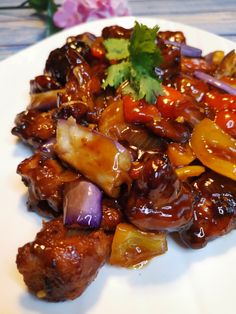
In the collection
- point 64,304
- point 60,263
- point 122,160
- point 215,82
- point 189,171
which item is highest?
point 215,82

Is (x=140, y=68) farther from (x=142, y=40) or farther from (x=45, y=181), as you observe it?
(x=45, y=181)

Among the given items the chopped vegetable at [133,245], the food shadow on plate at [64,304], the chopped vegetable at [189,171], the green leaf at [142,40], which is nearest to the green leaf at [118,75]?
the green leaf at [142,40]

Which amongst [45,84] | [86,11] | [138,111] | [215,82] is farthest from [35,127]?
[86,11]

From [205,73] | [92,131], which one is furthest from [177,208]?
[205,73]

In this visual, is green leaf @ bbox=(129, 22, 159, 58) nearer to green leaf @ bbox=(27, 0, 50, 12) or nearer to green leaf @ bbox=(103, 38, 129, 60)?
green leaf @ bbox=(103, 38, 129, 60)

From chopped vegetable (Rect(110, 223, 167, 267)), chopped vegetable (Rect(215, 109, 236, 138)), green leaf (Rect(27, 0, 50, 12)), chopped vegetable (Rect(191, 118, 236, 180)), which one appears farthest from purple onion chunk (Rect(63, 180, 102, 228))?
green leaf (Rect(27, 0, 50, 12))

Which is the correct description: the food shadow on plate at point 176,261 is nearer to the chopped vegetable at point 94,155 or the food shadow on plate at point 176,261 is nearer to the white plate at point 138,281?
the white plate at point 138,281

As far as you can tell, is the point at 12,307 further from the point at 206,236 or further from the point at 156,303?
the point at 206,236

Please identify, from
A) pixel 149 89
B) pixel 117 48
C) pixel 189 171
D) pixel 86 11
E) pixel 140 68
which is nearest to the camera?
pixel 189 171
